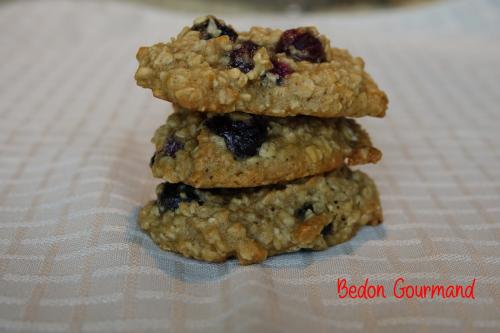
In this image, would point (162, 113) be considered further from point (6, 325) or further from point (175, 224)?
point (6, 325)

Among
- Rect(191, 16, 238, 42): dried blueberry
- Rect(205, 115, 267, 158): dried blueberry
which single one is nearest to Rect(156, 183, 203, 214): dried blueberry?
Rect(205, 115, 267, 158): dried blueberry

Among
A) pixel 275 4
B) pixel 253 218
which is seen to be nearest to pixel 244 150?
pixel 253 218

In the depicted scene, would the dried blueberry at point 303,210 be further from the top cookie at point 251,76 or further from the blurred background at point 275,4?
Answer: the blurred background at point 275,4

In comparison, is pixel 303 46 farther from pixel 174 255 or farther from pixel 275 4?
pixel 275 4

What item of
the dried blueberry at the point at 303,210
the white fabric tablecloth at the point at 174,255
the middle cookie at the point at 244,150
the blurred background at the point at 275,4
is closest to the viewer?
the white fabric tablecloth at the point at 174,255

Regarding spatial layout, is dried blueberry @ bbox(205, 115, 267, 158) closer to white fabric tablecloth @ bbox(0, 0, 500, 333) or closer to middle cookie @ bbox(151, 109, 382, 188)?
middle cookie @ bbox(151, 109, 382, 188)

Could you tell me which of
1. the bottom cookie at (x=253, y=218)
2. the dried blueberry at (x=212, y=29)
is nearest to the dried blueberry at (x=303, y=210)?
the bottom cookie at (x=253, y=218)

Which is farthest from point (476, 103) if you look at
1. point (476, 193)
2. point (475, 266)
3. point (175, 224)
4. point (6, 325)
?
point (6, 325)
